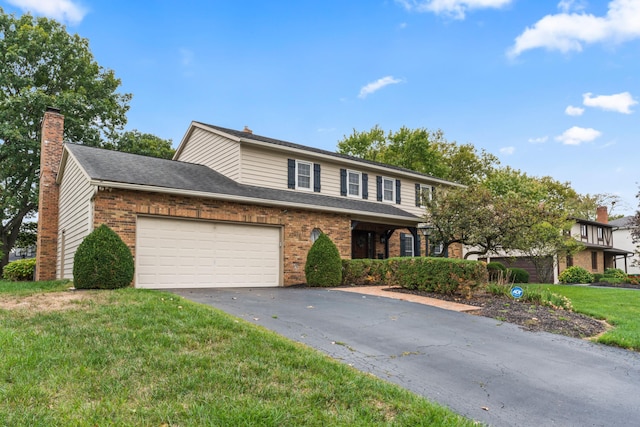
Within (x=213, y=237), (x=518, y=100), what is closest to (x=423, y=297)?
(x=213, y=237)

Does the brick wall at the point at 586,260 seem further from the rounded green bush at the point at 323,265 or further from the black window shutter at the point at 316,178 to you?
the rounded green bush at the point at 323,265

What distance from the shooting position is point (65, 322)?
18.9ft

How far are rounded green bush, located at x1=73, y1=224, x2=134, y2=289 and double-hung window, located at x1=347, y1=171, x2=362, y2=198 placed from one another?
10.7 meters

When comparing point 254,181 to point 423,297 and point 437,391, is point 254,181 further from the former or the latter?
point 437,391

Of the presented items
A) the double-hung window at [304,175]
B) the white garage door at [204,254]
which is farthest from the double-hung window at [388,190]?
the white garage door at [204,254]

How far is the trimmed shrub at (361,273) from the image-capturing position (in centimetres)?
1428

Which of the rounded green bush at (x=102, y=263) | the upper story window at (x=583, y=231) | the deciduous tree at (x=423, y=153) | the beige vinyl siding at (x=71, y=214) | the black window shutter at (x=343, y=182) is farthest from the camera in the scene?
the deciduous tree at (x=423, y=153)

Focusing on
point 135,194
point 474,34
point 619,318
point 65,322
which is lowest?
point 619,318

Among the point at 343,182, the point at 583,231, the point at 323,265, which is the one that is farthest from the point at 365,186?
the point at 583,231

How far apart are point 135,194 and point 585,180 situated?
44.6 meters

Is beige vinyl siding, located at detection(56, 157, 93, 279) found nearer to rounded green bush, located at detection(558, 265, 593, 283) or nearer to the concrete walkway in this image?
the concrete walkway

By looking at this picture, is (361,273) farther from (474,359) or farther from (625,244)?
(625,244)

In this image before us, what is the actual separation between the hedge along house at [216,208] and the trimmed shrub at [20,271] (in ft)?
5.64

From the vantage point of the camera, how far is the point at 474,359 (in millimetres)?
5684
